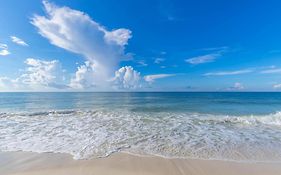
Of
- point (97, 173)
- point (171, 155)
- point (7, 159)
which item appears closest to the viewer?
point (97, 173)

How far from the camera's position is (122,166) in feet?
17.4

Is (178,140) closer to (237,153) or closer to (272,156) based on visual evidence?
(237,153)

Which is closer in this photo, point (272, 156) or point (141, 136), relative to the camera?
point (272, 156)

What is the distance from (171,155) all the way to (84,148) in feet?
11.2

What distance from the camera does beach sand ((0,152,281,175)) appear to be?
16.1ft

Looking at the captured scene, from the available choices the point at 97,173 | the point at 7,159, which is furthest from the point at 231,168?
the point at 7,159

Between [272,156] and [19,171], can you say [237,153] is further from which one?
[19,171]

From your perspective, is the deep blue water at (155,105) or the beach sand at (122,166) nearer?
the beach sand at (122,166)

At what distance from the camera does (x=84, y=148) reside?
6738mm

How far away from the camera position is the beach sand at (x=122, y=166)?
16.1 feet

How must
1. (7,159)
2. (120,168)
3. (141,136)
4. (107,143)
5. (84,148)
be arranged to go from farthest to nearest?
1. (141,136)
2. (107,143)
3. (84,148)
4. (7,159)
5. (120,168)

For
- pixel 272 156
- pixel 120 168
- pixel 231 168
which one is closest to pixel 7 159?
pixel 120 168

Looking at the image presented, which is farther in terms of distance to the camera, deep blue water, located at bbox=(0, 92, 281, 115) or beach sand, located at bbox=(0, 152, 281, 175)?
deep blue water, located at bbox=(0, 92, 281, 115)

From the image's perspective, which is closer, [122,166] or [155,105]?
[122,166]
